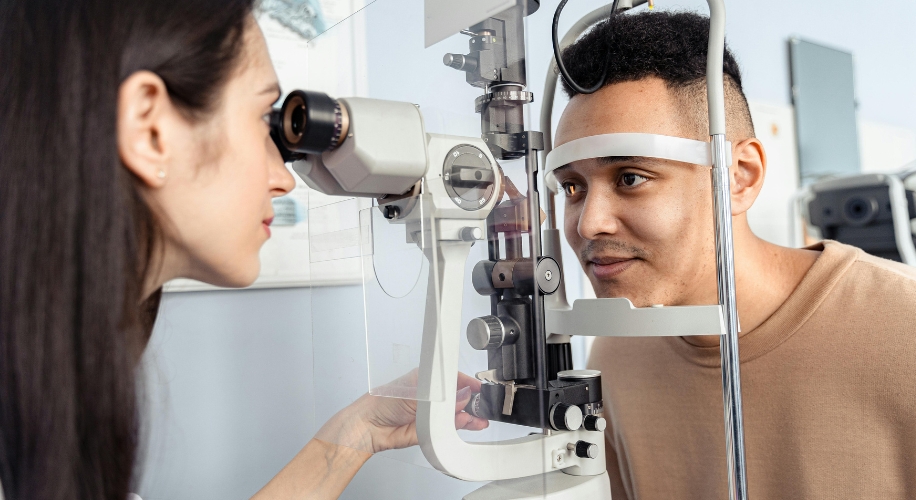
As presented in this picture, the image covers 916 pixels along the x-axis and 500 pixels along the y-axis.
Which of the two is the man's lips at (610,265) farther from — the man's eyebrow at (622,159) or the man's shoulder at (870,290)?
the man's shoulder at (870,290)

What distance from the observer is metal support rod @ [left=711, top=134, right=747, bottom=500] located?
885mm

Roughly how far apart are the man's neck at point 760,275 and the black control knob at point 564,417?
20.2 inches

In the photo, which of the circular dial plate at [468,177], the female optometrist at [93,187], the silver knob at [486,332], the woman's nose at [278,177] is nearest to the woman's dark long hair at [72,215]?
the female optometrist at [93,187]

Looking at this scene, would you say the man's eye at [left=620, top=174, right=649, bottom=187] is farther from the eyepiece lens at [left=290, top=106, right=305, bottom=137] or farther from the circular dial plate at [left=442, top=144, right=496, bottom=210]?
the eyepiece lens at [left=290, top=106, right=305, bottom=137]

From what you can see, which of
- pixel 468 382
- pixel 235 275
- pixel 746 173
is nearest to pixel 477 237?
pixel 468 382

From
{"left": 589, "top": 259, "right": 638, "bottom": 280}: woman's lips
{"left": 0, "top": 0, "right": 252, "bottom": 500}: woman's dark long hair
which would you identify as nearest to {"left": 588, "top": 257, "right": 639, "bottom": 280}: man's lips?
{"left": 589, "top": 259, "right": 638, "bottom": 280}: woman's lips

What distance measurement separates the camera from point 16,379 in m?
0.65

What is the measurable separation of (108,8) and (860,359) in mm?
1157

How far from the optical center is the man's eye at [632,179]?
3.56ft

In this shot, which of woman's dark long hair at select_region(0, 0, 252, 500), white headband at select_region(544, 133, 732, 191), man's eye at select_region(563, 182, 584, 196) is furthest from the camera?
man's eye at select_region(563, 182, 584, 196)

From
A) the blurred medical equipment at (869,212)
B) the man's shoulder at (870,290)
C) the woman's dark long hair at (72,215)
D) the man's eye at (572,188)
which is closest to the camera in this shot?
the woman's dark long hair at (72,215)

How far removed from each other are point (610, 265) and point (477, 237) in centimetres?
45

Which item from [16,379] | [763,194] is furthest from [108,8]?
[763,194]

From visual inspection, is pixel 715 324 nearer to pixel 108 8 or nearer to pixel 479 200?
pixel 479 200
